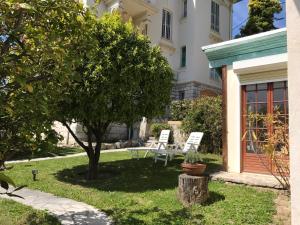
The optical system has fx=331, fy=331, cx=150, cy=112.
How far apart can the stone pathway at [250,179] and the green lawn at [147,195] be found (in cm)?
24

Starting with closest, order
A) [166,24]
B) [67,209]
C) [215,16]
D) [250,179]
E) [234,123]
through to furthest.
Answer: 1. [67,209]
2. [250,179]
3. [234,123]
4. [166,24]
5. [215,16]

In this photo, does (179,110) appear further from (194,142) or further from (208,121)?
(194,142)

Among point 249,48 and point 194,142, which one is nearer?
point 249,48

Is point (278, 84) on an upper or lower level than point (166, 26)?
lower

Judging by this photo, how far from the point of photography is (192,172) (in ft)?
23.9

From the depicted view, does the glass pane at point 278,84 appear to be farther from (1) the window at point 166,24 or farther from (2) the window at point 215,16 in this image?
(2) the window at point 215,16

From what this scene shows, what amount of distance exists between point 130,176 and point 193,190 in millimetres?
3712

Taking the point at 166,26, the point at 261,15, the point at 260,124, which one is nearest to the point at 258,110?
the point at 260,124

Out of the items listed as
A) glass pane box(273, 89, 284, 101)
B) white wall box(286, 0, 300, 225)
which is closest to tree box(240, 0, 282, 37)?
glass pane box(273, 89, 284, 101)

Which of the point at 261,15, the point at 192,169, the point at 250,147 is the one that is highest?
the point at 261,15

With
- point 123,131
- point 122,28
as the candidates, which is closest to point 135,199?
point 122,28

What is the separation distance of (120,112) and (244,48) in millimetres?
4021

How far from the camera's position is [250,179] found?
8.32 m

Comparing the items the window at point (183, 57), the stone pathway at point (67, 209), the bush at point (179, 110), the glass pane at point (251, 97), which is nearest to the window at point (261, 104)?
the glass pane at point (251, 97)
